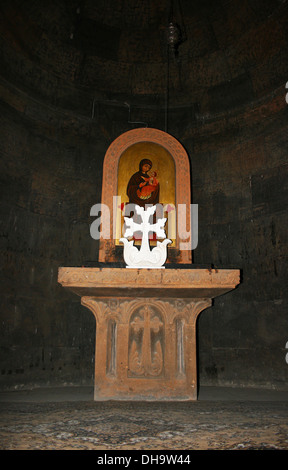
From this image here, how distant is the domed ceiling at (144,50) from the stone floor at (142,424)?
6194 millimetres

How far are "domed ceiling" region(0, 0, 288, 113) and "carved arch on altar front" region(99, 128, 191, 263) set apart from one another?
2395 millimetres

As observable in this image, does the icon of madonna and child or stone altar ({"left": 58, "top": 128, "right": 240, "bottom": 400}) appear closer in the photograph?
stone altar ({"left": 58, "top": 128, "right": 240, "bottom": 400})

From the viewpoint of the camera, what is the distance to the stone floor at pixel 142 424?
2965mm

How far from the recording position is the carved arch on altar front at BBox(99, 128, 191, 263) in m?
6.61

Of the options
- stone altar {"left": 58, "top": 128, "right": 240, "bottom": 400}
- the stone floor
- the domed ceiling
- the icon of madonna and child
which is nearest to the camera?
the stone floor

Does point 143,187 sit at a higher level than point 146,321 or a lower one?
higher

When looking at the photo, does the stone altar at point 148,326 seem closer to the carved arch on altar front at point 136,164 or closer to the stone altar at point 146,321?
the stone altar at point 146,321

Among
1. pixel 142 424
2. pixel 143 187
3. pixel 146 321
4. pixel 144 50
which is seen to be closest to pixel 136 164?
pixel 143 187

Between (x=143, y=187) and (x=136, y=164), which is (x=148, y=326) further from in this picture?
(x=136, y=164)

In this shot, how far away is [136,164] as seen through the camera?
7.24m

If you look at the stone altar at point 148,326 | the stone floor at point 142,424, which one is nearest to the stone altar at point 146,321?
the stone altar at point 148,326

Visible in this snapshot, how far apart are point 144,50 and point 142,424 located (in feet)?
27.3

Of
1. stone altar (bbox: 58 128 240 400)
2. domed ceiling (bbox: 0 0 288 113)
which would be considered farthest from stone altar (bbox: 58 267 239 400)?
domed ceiling (bbox: 0 0 288 113)

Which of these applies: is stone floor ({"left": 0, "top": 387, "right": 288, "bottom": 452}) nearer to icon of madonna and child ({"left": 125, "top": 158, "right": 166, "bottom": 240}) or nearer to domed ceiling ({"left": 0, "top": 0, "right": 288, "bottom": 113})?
icon of madonna and child ({"left": 125, "top": 158, "right": 166, "bottom": 240})
